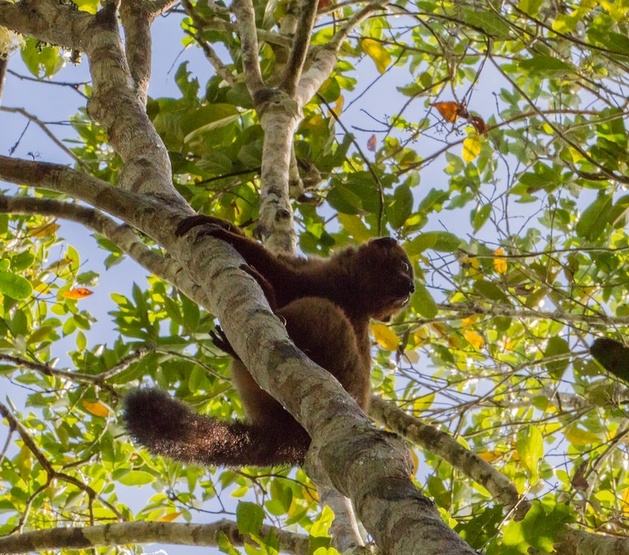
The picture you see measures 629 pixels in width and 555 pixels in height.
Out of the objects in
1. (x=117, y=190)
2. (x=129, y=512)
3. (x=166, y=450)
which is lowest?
(x=166, y=450)

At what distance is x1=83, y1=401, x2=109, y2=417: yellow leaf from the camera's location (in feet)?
15.0

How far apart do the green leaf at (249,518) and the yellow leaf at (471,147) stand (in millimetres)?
3527

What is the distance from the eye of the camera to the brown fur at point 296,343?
2.98 metres

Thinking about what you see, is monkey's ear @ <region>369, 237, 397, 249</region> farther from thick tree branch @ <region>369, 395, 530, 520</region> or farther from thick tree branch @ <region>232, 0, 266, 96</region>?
thick tree branch @ <region>232, 0, 266, 96</region>

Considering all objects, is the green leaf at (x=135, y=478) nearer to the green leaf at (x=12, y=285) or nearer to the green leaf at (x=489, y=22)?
the green leaf at (x=12, y=285)

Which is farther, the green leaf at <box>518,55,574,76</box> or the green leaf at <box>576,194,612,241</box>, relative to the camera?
the green leaf at <box>576,194,612,241</box>

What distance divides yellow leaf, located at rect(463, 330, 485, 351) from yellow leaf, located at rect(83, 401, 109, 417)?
2.86m

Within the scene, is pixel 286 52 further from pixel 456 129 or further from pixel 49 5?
pixel 49 5

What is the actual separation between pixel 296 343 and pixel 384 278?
1.03m

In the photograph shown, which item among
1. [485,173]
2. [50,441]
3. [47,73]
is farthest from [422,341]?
[47,73]

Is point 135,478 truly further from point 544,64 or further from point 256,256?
point 544,64

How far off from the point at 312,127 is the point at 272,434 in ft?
8.29

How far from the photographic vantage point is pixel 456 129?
494 centimetres

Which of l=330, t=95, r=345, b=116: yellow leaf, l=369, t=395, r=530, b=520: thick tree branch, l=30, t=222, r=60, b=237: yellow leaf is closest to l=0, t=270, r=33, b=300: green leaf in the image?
l=369, t=395, r=530, b=520: thick tree branch
